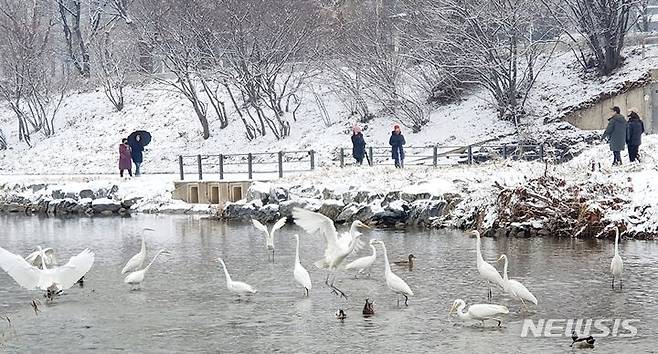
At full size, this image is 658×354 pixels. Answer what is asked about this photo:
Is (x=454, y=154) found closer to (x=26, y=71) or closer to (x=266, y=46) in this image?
(x=266, y=46)

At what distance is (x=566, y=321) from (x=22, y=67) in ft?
149

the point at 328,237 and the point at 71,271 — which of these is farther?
the point at 328,237

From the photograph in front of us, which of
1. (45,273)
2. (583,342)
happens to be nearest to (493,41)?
(45,273)

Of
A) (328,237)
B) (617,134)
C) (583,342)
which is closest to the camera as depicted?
(583,342)

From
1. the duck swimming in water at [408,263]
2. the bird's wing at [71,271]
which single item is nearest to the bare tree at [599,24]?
the duck swimming in water at [408,263]

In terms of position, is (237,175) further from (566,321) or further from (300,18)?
(566,321)

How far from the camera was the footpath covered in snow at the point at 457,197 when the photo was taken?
22.4 meters

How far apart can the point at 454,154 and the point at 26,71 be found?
2781 cm

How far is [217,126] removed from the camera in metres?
50.7

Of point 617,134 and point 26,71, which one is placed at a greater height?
point 26,71

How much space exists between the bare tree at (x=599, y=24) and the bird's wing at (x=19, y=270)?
29289mm

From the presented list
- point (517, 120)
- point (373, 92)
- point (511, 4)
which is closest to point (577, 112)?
point (517, 120)

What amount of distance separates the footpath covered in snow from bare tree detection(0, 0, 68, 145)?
20.9 metres

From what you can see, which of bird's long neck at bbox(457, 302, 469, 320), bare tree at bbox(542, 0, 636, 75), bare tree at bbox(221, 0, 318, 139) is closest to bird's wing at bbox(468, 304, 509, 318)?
bird's long neck at bbox(457, 302, 469, 320)
